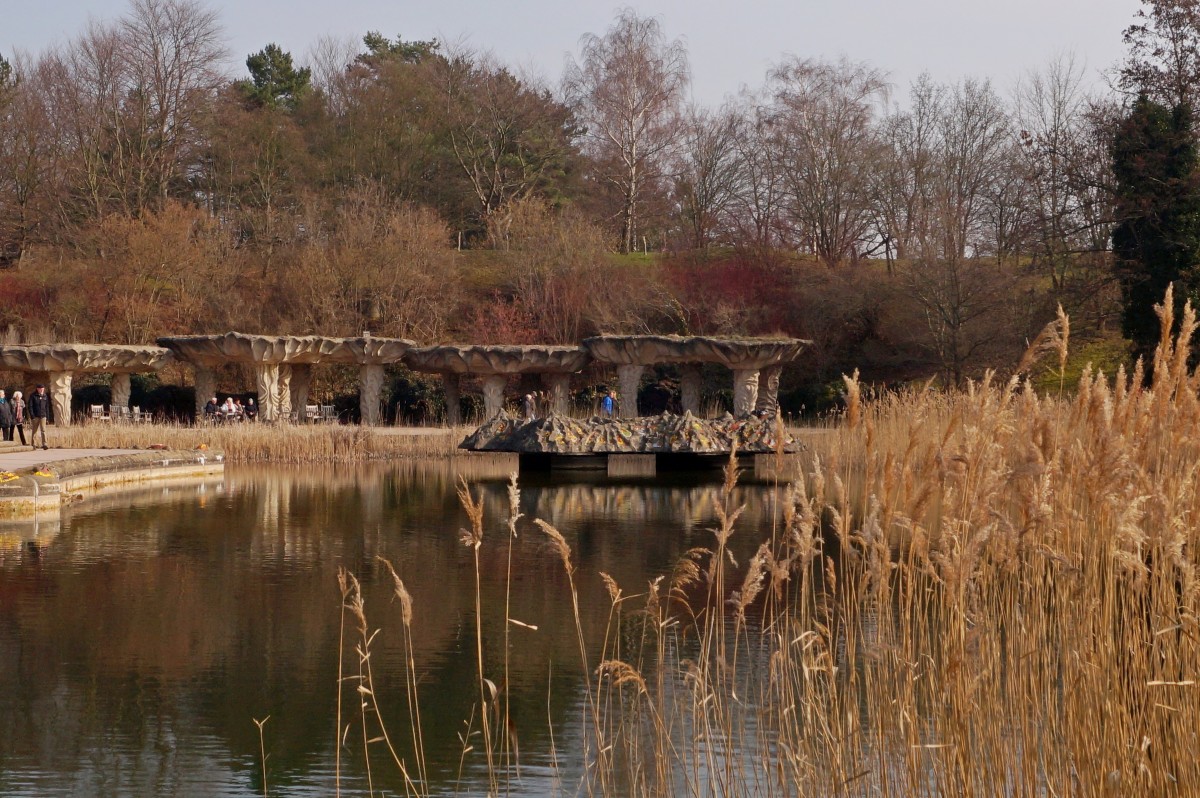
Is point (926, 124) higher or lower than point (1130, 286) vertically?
higher

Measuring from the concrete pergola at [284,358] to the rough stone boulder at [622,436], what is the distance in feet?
27.7

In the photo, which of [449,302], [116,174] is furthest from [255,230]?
[449,302]

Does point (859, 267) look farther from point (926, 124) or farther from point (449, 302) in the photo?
point (449, 302)

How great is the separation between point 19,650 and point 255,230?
31368 mm

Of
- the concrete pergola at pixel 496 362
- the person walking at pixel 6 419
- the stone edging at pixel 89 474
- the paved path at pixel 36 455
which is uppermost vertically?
the concrete pergola at pixel 496 362

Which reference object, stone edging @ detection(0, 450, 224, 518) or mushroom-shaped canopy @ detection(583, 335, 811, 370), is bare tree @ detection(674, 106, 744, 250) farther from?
stone edging @ detection(0, 450, 224, 518)

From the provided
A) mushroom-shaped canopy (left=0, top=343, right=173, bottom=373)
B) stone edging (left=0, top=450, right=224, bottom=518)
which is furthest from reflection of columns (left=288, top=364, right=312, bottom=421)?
stone edging (left=0, top=450, right=224, bottom=518)

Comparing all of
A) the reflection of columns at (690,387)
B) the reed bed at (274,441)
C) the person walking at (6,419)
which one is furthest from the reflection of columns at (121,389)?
the reflection of columns at (690,387)

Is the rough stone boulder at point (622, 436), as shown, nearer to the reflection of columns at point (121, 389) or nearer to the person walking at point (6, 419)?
the person walking at point (6, 419)

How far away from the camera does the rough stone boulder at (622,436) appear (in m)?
19.3

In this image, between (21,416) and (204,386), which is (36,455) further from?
(204,386)

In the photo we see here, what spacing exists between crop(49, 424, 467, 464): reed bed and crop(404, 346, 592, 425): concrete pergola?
198 inches

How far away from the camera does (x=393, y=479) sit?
1866cm

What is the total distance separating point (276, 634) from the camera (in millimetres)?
7930
